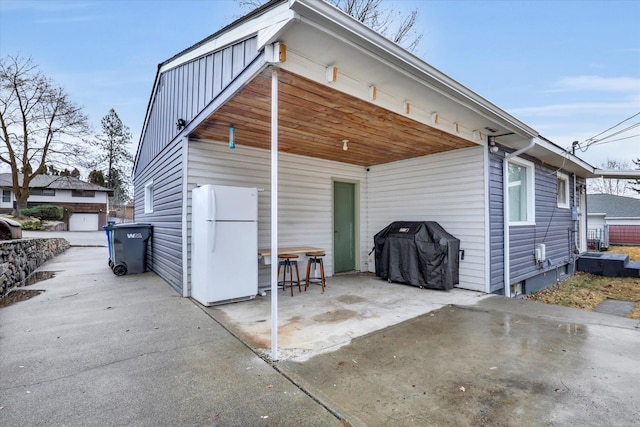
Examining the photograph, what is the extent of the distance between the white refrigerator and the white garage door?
91.3 ft

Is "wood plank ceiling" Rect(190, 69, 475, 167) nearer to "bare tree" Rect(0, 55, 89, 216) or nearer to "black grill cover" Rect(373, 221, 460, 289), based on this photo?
"black grill cover" Rect(373, 221, 460, 289)

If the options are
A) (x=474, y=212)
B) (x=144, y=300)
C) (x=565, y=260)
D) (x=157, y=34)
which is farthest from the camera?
(x=157, y=34)

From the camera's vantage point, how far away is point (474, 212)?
5.09m

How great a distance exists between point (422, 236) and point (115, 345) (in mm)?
4430

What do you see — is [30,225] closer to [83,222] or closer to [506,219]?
[83,222]

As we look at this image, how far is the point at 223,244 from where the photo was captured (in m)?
4.00

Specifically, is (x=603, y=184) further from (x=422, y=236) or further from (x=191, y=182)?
(x=191, y=182)

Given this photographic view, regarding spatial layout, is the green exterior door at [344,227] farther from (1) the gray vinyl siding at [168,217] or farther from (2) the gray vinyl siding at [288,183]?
(1) the gray vinyl siding at [168,217]

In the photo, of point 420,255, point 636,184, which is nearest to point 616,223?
point 636,184

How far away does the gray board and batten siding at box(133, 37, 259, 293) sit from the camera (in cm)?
326

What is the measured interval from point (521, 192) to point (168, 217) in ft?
22.9

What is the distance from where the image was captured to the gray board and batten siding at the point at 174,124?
3.26 meters

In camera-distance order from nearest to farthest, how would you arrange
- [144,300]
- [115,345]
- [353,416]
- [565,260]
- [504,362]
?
1. [353,416]
2. [504,362]
3. [115,345]
4. [144,300]
5. [565,260]

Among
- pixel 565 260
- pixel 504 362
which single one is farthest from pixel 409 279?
pixel 565 260
